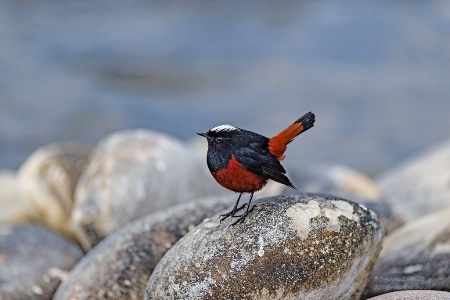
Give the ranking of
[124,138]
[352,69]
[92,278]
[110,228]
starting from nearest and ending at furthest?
[92,278], [110,228], [124,138], [352,69]

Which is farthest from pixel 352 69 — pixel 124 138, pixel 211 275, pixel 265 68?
pixel 211 275

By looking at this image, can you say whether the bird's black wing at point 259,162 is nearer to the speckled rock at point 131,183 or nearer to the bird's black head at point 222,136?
the bird's black head at point 222,136

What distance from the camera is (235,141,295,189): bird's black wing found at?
3.65 m

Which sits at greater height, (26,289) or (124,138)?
(124,138)

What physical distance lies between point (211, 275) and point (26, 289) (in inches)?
71.5

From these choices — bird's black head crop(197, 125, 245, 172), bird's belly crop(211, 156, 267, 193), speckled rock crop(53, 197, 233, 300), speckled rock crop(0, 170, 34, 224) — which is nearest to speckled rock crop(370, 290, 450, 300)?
bird's belly crop(211, 156, 267, 193)

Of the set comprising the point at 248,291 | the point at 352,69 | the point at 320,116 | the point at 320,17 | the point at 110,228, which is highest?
the point at 320,17

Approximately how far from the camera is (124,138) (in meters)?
6.00

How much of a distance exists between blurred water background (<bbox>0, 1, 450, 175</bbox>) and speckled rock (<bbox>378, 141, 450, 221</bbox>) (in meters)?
2.93

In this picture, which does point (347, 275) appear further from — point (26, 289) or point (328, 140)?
point (328, 140)

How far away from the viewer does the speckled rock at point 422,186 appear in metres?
6.73

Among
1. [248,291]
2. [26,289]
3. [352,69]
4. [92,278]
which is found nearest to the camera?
[248,291]

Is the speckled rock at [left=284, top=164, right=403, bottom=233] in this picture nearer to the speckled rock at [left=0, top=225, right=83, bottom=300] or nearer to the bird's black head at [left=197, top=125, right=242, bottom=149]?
the speckled rock at [left=0, top=225, right=83, bottom=300]

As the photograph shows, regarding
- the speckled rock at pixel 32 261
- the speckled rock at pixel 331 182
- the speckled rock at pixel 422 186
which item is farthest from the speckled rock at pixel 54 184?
the speckled rock at pixel 422 186
